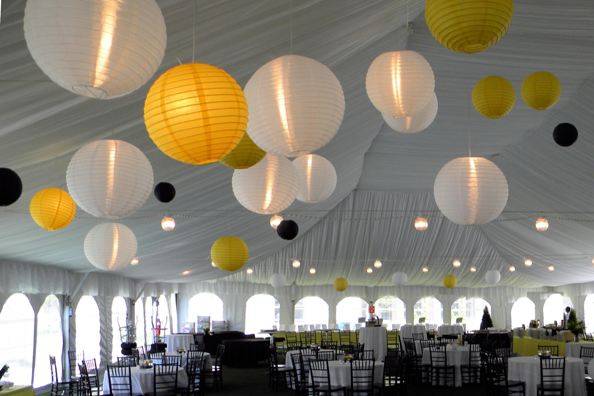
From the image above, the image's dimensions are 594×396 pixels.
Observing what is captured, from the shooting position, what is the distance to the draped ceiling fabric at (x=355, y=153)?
5629 millimetres

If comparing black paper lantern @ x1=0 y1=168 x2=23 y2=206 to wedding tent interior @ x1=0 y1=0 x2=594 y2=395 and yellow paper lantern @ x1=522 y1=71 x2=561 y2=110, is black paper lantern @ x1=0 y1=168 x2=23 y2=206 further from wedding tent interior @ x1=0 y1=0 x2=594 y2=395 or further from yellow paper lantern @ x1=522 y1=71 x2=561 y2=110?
yellow paper lantern @ x1=522 y1=71 x2=561 y2=110

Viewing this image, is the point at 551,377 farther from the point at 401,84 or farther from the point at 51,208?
the point at 51,208

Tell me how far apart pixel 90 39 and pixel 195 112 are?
0.56 metres

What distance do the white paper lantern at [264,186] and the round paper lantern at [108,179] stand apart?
828mm

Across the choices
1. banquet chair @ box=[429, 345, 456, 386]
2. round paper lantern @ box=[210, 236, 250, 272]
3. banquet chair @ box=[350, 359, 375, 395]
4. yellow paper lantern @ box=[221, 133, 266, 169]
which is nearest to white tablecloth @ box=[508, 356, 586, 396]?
banquet chair @ box=[350, 359, 375, 395]

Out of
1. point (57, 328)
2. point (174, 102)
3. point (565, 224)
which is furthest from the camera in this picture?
point (565, 224)

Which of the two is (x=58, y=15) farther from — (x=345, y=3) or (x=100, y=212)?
(x=345, y=3)

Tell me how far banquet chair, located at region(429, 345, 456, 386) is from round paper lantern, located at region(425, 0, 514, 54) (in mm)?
10352

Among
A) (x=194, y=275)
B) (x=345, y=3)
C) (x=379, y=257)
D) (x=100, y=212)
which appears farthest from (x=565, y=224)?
(x=100, y=212)

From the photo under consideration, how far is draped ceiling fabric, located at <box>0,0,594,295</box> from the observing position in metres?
5.63

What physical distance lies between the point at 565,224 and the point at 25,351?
12.9 meters

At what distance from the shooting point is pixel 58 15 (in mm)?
2338

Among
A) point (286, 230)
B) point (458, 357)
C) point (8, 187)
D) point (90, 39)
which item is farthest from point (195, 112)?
point (458, 357)

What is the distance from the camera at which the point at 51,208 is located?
598 cm
